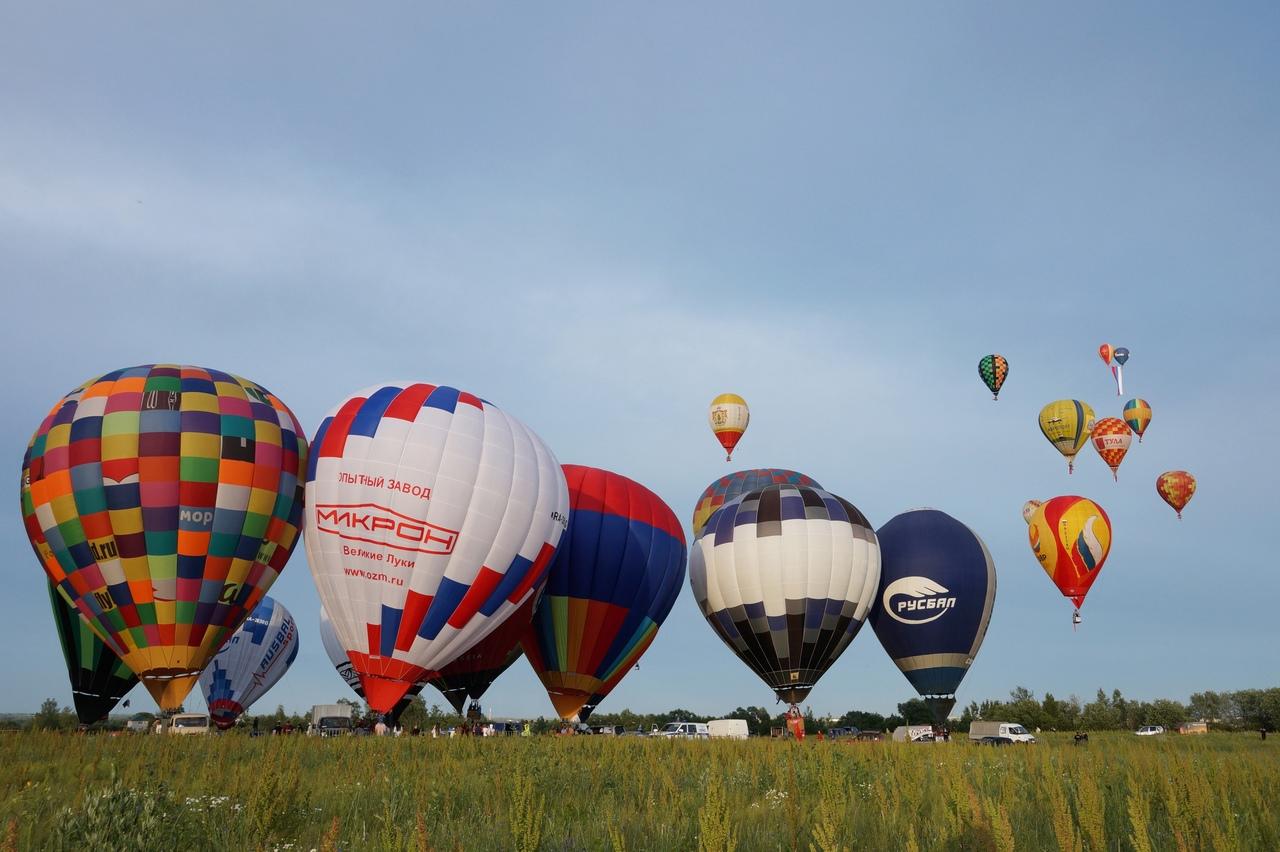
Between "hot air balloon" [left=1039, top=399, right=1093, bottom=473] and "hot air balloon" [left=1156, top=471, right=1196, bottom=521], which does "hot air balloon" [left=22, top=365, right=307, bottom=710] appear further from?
"hot air balloon" [left=1156, top=471, right=1196, bottom=521]

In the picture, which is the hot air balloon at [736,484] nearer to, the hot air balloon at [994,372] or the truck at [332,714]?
the hot air balloon at [994,372]

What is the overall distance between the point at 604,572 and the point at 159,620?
1337cm

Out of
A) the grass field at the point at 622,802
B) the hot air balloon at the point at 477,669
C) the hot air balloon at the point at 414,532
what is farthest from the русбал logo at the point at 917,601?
the grass field at the point at 622,802

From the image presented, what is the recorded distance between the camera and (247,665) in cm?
4684

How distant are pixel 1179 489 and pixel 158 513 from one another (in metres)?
58.4

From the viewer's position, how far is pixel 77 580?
960 inches

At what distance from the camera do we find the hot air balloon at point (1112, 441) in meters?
Answer: 53.1

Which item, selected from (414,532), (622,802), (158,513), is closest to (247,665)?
(158,513)

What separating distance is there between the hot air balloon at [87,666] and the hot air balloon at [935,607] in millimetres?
28245

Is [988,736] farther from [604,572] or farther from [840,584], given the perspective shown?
[604,572]

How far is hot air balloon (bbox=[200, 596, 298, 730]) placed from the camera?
45469 millimetres

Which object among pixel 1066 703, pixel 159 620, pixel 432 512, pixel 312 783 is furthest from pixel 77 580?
pixel 1066 703

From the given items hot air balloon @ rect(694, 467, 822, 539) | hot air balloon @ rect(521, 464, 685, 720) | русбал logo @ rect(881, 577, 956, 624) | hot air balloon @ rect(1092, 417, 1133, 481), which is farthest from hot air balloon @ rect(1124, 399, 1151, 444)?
hot air balloon @ rect(521, 464, 685, 720)

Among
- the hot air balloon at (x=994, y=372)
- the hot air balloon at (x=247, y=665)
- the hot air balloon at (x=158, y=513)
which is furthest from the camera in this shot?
the hot air balloon at (x=994, y=372)
